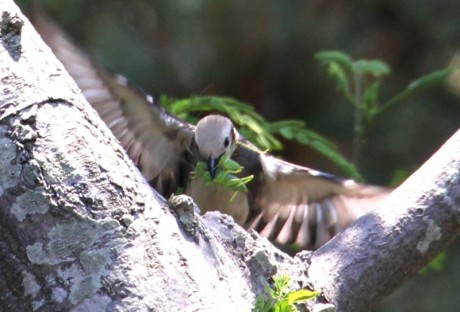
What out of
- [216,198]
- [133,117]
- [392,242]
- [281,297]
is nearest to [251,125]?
[216,198]

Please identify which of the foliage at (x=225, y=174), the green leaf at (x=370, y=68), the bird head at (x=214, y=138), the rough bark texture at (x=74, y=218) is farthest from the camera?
the green leaf at (x=370, y=68)

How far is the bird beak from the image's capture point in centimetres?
267

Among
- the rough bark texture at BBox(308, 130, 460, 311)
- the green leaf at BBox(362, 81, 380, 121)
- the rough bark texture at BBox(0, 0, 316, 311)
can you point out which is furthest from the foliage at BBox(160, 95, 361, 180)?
the rough bark texture at BBox(0, 0, 316, 311)

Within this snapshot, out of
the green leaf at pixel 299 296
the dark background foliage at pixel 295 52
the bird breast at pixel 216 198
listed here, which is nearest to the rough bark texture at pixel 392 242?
the green leaf at pixel 299 296

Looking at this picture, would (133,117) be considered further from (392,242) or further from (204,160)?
(392,242)

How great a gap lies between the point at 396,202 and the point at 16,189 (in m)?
0.83

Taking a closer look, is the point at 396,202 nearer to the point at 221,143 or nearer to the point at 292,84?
the point at 221,143

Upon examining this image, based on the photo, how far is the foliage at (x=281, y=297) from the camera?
1960 mm

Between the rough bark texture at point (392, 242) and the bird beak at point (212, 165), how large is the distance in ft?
1.75

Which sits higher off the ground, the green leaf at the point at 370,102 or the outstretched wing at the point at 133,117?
the green leaf at the point at 370,102

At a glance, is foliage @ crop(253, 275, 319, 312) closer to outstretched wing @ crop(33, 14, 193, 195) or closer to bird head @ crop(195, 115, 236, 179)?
bird head @ crop(195, 115, 236, 179)

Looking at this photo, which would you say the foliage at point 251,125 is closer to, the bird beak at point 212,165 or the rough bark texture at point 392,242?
the bird beak at point 212,165

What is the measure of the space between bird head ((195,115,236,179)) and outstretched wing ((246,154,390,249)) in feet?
0.92

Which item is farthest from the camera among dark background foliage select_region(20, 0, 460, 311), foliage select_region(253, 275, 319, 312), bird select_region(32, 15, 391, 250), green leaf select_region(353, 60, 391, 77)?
dark background foliage select_region(20, 0, 460, 311)
